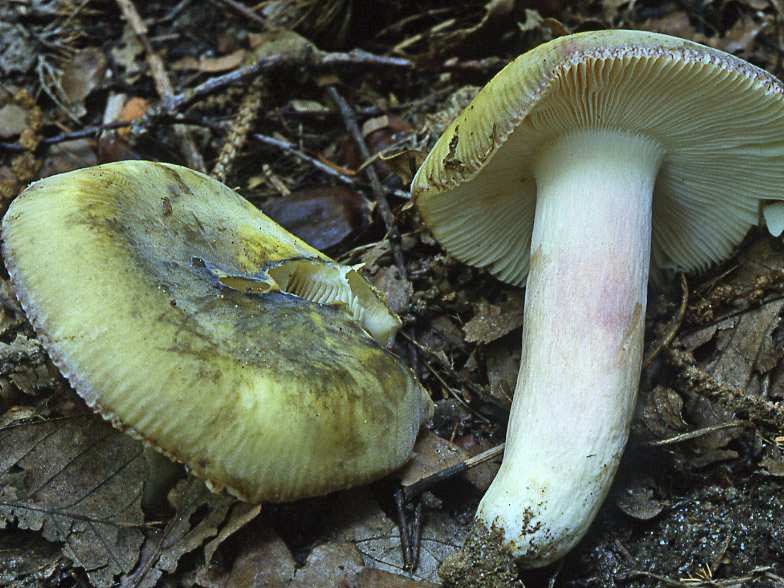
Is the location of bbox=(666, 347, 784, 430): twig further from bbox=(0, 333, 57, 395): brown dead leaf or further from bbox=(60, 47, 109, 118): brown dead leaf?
bbox=(60, 47, 109, 118): brown dead leaf

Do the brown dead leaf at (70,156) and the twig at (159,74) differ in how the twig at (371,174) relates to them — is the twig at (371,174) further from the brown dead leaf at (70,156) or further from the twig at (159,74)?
the brown dead leaf at (70,156)

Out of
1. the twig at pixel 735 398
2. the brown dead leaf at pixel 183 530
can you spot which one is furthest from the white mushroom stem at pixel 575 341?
the brown dead leaf at pixel 183 530

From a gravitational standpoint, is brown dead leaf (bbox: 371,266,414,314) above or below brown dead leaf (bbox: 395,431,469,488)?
above

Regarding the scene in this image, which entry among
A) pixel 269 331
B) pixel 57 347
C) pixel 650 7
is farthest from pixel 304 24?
pixel 57 347

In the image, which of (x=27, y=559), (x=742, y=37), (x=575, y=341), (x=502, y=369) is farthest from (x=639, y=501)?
(x=742, y=37)

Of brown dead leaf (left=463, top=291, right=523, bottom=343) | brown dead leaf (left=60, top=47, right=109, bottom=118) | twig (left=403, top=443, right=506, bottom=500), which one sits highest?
brown dead leaf (left=60, top=47, right=109, bottom=118)

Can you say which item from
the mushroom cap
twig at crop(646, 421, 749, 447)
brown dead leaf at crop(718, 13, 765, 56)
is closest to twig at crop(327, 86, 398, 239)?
the mushroom cap
